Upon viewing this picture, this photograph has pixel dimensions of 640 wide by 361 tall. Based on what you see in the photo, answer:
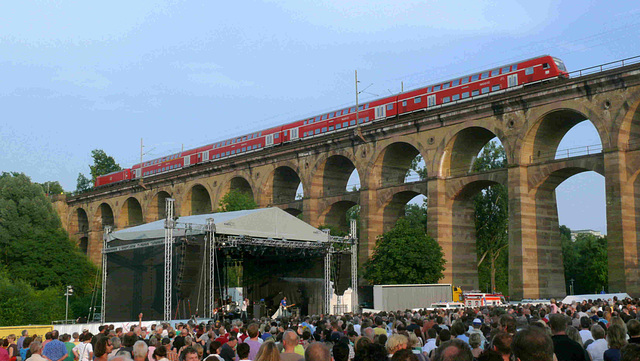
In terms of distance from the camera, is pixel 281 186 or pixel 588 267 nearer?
pixel 281 186

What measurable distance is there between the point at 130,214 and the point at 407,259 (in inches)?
1901

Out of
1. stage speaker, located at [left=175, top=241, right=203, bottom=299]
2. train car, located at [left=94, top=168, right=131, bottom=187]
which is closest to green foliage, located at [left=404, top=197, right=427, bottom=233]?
train car, located at [left=94, top=168, right=131, bottom=187]

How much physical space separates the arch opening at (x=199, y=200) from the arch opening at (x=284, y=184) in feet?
37.7

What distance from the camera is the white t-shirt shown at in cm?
1270

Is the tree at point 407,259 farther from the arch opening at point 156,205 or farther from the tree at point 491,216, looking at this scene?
the arch opening at point 156,205

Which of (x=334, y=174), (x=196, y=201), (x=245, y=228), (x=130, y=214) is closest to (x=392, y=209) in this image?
(x=334, y=174)

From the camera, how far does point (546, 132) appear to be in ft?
142

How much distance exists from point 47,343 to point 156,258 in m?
21.4

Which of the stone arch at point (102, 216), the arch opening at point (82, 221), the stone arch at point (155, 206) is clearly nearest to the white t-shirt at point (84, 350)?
the stone arch at point (155, 206)

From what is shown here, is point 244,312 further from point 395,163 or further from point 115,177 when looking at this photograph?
point 115,177

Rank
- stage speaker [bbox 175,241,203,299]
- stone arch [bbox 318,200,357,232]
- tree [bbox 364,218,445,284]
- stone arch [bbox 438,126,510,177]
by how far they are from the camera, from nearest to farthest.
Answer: stage speaker [bbox 175,241,203,299] < tree [bbox 364,218,445,284] < stone arch [bbox 438,126,510,177] < stone arch [bbox 318,200,357,232]

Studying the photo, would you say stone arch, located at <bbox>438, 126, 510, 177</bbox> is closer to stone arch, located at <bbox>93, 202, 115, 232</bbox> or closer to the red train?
the red train

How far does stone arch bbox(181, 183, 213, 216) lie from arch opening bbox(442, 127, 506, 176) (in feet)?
99.8

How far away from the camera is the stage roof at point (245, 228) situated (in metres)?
30.8
